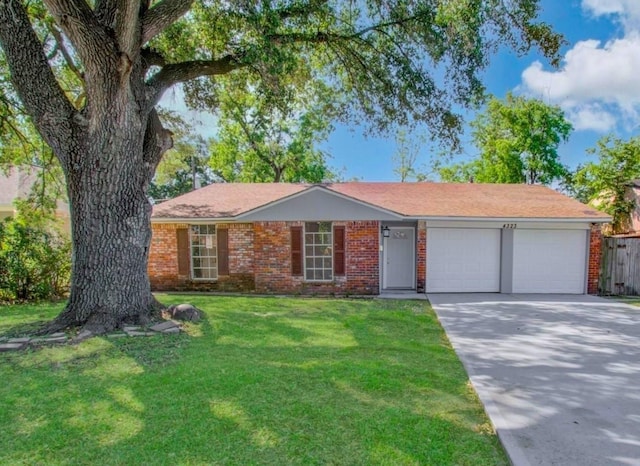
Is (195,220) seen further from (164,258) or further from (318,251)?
(318,251)

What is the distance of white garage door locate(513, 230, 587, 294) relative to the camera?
11.3 meters

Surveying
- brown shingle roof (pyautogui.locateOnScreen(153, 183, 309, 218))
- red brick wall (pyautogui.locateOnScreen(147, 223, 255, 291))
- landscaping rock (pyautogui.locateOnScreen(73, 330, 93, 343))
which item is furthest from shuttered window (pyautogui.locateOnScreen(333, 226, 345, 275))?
landscaping rock (pyautogui.locateOnScreen(73, 330, 93, 343))

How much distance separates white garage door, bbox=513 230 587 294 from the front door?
10.1 ft

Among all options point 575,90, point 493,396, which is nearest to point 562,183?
point 575,90

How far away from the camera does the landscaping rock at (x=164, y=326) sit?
619 cm

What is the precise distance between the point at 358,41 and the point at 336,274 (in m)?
6.42

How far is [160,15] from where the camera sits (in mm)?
6414

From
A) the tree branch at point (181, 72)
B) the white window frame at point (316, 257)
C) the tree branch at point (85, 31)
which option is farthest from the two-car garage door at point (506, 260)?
the tree branch at point (85, 31)

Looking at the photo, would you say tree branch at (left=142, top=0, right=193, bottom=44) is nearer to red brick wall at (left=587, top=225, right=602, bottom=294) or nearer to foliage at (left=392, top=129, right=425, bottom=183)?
red brick wall at (left=587, top=225, right=602, bottom=294)

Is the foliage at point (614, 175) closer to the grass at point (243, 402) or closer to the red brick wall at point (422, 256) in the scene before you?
the red brick wall at point (422, 256)

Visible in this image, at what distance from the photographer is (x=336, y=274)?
37.4 feet

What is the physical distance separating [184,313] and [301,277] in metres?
4.96

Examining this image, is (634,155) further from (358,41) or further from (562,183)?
(358,41)

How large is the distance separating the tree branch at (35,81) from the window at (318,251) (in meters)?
6.67
